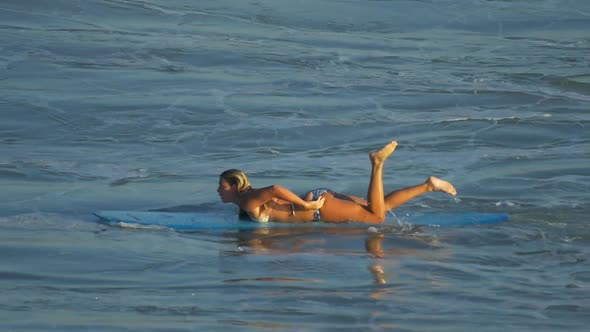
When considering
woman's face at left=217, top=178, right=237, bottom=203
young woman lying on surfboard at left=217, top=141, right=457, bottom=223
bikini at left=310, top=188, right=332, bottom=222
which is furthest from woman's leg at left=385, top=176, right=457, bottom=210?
woman's face at left=217, top=178, right=237, bottom=203

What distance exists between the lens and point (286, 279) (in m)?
9.10

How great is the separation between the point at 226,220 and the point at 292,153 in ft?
14.1

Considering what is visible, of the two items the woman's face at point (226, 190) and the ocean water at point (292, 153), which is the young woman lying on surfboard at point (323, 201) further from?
the ocean water at point (292, 153)

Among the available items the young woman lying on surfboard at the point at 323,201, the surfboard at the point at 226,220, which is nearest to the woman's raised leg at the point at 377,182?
the young woman lying on surfboard at the point at 323,201

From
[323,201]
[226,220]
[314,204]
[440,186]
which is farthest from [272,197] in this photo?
Result: [440,186]

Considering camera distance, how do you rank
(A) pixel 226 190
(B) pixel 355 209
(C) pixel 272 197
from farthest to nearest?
(B) pixel 355 209
(A) pixel 226 190
(C) pixel 272 197

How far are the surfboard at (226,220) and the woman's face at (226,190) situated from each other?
0.33 meters

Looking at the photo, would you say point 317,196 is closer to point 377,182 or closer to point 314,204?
point 314,204

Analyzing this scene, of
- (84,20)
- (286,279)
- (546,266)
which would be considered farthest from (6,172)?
(84,20)

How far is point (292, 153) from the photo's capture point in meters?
15.4

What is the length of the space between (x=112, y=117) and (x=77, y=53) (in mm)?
4642

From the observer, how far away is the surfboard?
11.0m

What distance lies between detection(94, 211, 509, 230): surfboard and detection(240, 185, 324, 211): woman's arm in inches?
10.2

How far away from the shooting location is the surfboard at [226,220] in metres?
11.0
